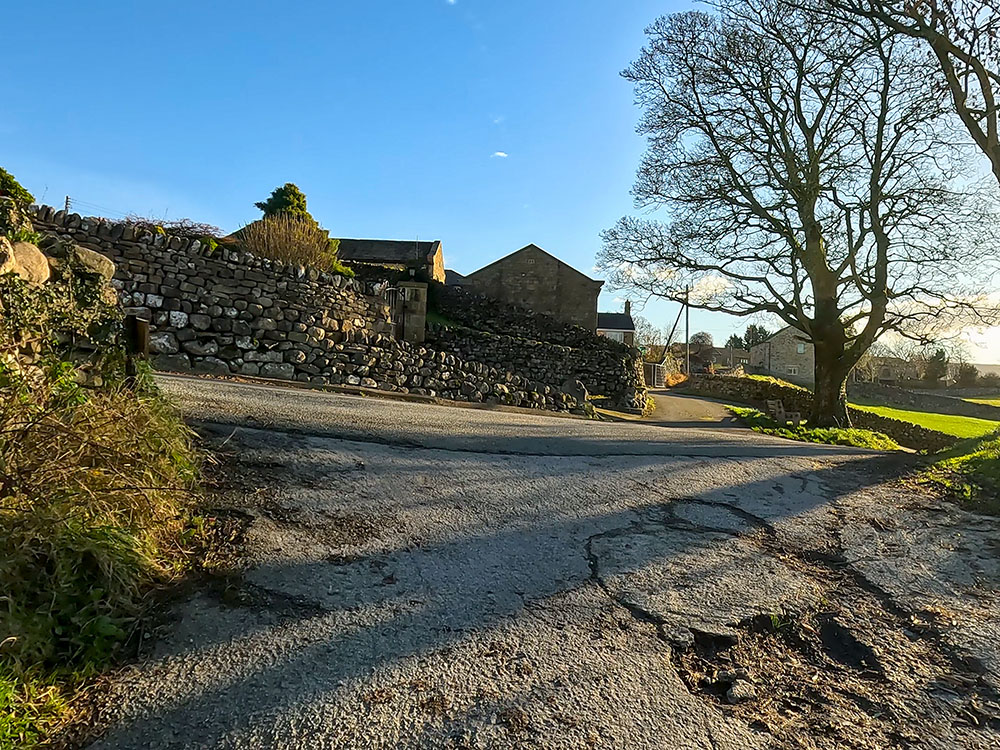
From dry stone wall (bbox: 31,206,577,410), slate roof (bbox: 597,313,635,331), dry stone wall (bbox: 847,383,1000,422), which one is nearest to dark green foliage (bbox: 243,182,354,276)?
dry stone wall (bbox: 31,206,577,410)

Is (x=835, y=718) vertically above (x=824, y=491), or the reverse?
(x=824, y=491)

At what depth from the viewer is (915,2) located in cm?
956

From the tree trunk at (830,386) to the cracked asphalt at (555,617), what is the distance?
12.2 m

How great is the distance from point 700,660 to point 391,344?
1008cm

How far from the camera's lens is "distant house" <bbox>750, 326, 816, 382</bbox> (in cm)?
5708

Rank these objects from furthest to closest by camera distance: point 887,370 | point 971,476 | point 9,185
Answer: point 887,370, point 9,185, point 971,476

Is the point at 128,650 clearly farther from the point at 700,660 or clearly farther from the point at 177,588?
the point at 700,660

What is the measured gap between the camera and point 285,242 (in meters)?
12.9

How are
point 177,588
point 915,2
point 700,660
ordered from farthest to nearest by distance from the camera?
point 915,2 → point 177,588 → point 700,660

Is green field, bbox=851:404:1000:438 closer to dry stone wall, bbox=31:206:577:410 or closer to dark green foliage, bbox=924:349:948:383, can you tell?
dry stone wall, bbox=31:206:577:410

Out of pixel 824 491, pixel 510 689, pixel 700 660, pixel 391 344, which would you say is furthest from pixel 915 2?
pixel 510 689

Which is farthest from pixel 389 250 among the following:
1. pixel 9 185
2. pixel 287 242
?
pixel 9 185

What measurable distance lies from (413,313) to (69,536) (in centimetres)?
1550

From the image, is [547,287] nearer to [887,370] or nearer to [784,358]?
[784,358]
